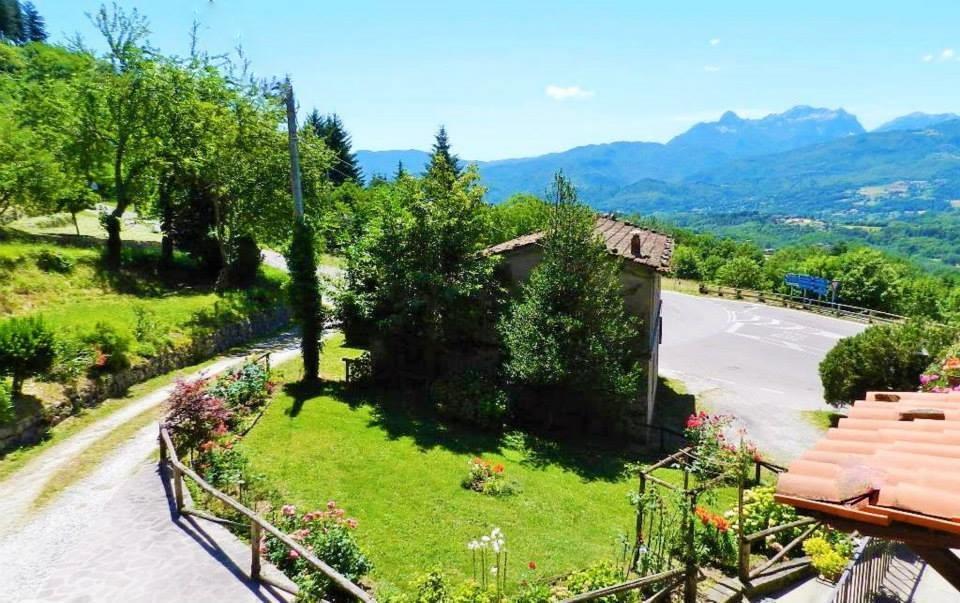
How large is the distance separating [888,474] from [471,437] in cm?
1472

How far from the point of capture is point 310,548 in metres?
9.72

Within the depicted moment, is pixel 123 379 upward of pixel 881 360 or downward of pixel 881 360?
upward

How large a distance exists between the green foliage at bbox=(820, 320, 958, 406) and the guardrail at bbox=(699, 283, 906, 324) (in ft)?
80.7

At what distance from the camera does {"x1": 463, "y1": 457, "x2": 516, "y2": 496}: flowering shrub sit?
45.9ft

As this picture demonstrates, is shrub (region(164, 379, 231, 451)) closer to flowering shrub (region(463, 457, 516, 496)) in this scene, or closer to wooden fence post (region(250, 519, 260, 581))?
wooden fence post (region(250, 519, 260, 581))

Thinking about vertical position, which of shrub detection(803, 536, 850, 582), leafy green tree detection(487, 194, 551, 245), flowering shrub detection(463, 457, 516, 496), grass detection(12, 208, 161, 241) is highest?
leafy green tree detection(487, 194, 551, 245)

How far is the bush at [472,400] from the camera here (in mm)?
18969

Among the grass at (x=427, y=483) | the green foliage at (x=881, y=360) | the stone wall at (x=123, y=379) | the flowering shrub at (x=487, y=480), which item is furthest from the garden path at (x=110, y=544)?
the green foliage at (x=881, y=360)

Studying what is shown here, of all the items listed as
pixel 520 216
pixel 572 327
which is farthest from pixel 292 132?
pixel 520 216

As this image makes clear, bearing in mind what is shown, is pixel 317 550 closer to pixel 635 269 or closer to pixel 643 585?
pixel 643 585

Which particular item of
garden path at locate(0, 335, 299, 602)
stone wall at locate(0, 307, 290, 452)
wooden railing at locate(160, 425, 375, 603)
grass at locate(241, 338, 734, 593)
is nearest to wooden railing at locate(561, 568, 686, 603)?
grass at locate(241, 338, 734, 593)

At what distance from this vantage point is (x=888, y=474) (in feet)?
13.2

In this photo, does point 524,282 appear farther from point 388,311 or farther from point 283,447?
point 283,447

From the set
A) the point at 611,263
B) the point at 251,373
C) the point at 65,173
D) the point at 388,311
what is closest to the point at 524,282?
the point at 611,263
